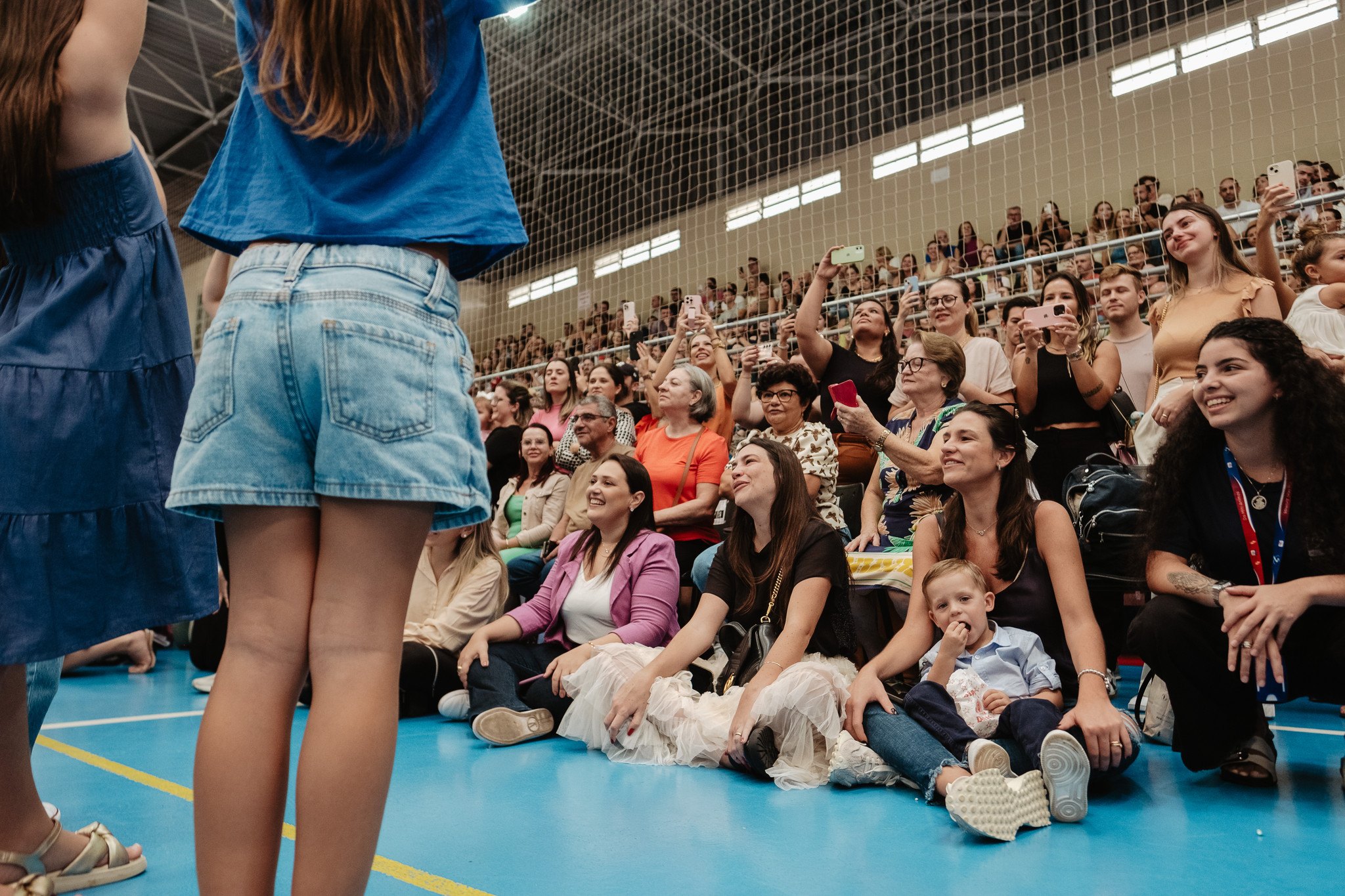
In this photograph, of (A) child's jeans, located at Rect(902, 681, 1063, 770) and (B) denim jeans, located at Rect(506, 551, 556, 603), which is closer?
(A) child's jeans, located at Rect(902, 681, 1063, 770)

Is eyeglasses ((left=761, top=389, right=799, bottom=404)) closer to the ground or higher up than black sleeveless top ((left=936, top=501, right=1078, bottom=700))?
higher up

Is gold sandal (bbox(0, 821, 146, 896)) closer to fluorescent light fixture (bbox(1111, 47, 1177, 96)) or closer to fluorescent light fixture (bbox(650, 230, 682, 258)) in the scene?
fluorescent light fixture (bbox(1111, 47, 1177, 96))

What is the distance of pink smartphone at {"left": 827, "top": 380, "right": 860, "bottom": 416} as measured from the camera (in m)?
3.03

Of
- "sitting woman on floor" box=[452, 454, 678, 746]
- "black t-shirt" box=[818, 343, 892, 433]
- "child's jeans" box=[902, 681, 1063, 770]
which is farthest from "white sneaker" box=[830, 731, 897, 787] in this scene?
"black t-shirt" box=[818, 343, 892, 433]

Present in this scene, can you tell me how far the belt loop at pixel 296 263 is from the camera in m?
0.89

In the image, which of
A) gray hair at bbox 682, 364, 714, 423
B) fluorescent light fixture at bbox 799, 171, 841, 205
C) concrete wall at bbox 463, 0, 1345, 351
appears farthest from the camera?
fluorescent light fixture at bbox 799, 171, 841, 205

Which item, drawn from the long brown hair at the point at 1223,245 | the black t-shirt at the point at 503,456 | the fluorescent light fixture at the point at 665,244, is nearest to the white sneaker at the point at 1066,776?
the long brown hair at the point at 1223,245

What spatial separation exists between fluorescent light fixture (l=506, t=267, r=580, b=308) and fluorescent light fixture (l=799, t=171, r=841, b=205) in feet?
10.3

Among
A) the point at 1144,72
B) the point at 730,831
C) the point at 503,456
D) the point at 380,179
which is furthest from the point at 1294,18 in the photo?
the point at 380,179

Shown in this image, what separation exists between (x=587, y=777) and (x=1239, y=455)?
1.71 meters

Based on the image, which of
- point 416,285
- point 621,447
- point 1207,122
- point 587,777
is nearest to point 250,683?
point 416,285

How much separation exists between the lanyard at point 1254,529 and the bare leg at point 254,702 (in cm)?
196

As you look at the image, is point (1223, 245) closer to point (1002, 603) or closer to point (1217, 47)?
point (1002, 603)

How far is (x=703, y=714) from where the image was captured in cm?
242
